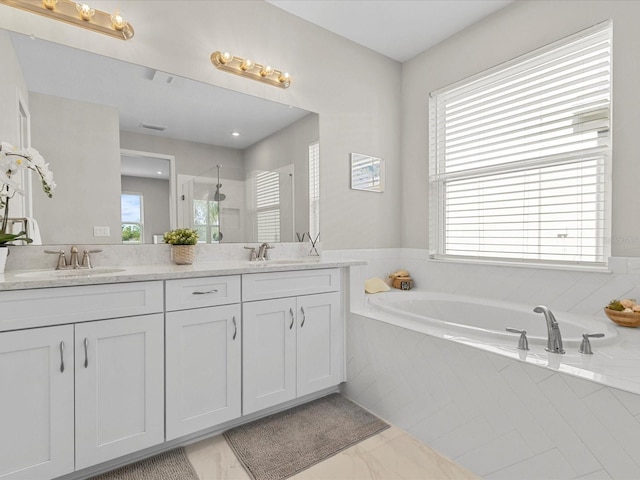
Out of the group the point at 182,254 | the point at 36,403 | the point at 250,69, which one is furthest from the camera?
the point at 250,69

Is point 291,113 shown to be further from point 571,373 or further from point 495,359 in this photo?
point 571,373

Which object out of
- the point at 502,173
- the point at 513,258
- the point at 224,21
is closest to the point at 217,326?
the point at 224,21

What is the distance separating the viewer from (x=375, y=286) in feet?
9.75

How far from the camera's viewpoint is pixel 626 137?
202 cm

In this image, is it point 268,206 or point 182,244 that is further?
point 268,206

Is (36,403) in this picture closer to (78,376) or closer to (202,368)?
(78,376)

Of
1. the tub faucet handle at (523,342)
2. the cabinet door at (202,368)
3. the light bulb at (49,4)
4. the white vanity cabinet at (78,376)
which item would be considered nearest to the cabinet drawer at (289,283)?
the cabinet door at (202,368)

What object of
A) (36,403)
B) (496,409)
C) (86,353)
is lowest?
(496,409)

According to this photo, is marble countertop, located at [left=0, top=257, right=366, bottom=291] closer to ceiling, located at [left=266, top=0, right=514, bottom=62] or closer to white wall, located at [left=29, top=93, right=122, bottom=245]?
white wall, located at [left=29, top=93, right=122, bottom=245]

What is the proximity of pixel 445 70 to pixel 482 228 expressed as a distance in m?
1.37

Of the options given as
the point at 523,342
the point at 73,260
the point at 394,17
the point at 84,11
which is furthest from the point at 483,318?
the point at 84,11

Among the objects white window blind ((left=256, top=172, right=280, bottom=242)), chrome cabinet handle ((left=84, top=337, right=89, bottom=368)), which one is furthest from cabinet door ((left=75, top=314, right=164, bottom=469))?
white window blind ((left=256, top=172, right=280, bottom=242))

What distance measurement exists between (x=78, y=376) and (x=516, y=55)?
3217 millimetres

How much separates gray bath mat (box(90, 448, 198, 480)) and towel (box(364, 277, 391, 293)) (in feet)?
5.76
